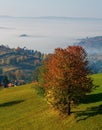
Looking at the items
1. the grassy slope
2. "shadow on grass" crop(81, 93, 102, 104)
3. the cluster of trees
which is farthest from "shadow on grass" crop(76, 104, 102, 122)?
"shadow on grass" crop(81, 93, 102, 104)

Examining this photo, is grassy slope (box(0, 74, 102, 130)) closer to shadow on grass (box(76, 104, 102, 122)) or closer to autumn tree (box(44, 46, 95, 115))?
shadow on grass (box(76, 104, 102, 122))

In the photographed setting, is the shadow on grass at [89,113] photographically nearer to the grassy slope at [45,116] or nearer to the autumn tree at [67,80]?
the grassy slope at [45,116]

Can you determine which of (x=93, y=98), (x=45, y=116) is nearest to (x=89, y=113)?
(x=45, y=116)

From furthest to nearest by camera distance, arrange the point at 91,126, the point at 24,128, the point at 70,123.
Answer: the point at 24,128
the point at 70,123
the point at 91,126

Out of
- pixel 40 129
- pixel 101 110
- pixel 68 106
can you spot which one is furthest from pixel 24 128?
pixel 101 110

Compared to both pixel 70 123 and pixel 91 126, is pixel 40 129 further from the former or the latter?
pixel 91 126

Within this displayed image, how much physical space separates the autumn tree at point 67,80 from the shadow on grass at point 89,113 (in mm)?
2251

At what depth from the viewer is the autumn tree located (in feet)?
180

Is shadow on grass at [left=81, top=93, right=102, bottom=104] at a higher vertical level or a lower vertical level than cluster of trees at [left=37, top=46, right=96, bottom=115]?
lower

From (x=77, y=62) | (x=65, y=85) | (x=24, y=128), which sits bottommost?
(x=24, y=128)

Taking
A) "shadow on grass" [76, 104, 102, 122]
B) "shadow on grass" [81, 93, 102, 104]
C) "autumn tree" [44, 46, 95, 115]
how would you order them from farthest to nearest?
1. "shadow on grass" [81, 93, 102, 104]
2. "autumn tree" [44, 46, 95, 115]
3. "shadow on grass" [76, 104, 102, 122]

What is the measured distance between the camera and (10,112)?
73.2 meters

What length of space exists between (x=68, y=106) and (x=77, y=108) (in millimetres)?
4607

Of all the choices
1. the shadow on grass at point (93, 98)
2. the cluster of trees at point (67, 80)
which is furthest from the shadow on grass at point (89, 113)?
the shadow on grass at point (93, 98)
